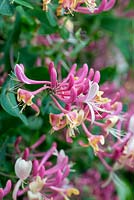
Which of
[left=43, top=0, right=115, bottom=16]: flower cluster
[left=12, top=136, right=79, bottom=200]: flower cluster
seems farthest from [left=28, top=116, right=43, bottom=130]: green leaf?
[left=43, top=0, right=115, bottom=16]: flower cluster

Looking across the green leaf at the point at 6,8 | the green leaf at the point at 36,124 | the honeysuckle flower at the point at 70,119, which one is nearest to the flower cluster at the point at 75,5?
the green leaf at the point at 6,8

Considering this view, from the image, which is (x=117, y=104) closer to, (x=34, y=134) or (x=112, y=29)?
(x=34, y=134)

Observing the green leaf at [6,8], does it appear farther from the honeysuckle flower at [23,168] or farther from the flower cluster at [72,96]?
the honeysuckle flower at [23,168]

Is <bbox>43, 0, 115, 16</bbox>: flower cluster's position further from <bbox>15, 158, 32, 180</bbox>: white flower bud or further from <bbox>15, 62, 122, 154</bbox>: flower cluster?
<bbox>15, 158, 32, 180</bbox>: white flower bud

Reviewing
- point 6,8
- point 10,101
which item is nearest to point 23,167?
point 10,101

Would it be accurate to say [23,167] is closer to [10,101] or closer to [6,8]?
[10,101]
